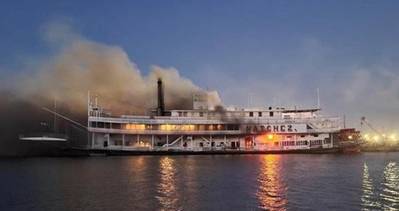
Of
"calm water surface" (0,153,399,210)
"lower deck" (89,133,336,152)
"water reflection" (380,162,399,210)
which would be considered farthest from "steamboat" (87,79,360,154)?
"water reflection" (380,162,399,210)

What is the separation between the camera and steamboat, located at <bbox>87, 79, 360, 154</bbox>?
404ft

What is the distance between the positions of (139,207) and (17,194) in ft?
50.9

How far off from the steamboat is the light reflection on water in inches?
2608

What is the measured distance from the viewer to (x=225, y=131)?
126 m

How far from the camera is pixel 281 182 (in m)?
56.4

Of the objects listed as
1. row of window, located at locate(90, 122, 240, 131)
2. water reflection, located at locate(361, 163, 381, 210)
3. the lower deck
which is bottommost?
water reflection, located at locate(361, 163, 381, 210)

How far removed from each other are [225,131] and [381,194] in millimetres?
81110

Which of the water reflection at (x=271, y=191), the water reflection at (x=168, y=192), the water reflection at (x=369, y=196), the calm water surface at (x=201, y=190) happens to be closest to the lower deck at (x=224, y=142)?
the calm water surface at (x=201, y=190)

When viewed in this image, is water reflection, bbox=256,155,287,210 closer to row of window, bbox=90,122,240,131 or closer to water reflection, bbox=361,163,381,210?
water reflection, bbox=361,163,381,210

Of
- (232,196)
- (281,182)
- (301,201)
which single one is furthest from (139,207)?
(281,182)

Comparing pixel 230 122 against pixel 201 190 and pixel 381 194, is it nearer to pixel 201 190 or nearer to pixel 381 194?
pixel 201 190

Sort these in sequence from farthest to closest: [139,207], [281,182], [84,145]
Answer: [84,145] → [281,182] → [139,207]

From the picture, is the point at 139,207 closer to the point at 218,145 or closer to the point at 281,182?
the point at 281,182

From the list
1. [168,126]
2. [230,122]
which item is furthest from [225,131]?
[168,126]
